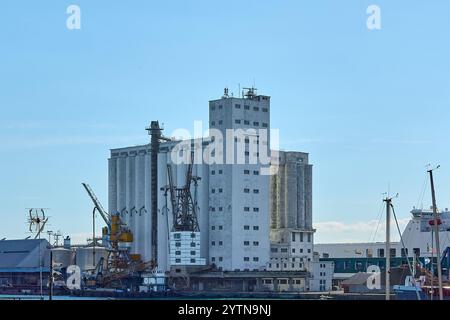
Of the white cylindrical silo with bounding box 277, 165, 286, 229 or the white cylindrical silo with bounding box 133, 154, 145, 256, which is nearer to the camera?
the white cylindrical silo with bounding box 277, 165, 286, 229

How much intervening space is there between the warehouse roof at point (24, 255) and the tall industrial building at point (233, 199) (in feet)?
36.0

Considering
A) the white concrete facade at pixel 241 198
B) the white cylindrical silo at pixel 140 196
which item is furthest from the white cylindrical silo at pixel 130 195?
the white concrete facade at pixel 241 198

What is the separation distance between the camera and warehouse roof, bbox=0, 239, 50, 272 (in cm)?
9388

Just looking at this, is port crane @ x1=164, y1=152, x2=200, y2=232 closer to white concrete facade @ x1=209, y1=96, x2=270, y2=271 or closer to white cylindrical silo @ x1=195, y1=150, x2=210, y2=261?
white cylindrical silo @ x1=195, y1=150, x2=210, y2=261

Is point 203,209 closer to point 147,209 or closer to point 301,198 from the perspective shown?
point 147,209

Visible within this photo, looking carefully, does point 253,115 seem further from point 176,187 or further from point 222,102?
point 176,187

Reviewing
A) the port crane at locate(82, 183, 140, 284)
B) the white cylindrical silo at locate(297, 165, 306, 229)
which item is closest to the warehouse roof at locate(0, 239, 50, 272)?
the port crane at locate(82, 183, 140, 284)

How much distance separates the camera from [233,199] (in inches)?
3076

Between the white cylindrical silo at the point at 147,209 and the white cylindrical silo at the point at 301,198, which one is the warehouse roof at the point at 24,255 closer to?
the white cylindrical silo at the point at 147,209

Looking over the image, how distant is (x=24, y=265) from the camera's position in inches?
3696

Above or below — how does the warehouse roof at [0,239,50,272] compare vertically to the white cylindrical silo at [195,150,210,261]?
below

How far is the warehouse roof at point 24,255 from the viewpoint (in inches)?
3696

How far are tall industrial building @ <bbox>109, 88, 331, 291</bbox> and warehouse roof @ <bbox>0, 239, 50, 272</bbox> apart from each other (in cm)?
1097
